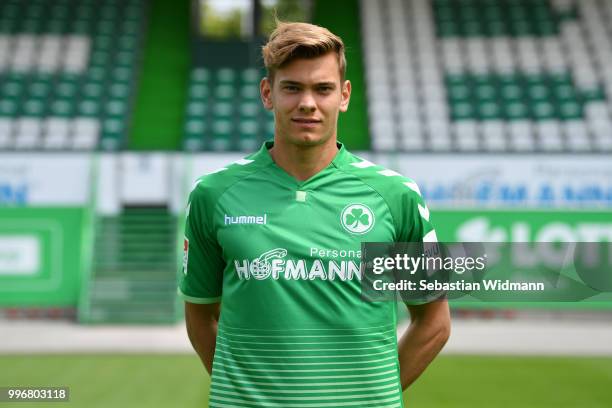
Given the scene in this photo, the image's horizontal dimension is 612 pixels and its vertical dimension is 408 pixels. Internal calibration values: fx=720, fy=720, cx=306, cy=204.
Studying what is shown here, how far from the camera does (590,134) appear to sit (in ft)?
47.3

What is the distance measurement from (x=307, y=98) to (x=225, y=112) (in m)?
13.2

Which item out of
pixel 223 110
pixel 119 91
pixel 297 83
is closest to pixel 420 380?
pixel 297 83

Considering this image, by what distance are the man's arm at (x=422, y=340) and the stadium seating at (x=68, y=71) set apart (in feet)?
35.5

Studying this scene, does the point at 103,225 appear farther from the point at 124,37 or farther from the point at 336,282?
the point at 336,282

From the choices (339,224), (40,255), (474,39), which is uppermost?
(474,39)

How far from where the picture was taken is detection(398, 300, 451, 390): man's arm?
8.08 ft

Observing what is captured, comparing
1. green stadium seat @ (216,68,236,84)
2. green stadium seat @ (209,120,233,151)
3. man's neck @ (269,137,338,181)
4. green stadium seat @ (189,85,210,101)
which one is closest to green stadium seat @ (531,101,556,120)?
green stadium seat @ (209,120,233,151)

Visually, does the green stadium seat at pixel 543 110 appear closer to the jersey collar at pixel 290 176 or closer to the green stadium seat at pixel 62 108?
the green stadium seat at pixel 62 108

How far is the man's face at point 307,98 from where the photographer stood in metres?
2.21

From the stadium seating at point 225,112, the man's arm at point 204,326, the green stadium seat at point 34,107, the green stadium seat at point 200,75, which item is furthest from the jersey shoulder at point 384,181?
the green stadium seat at point 200,75

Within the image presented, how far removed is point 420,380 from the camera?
7.48 m

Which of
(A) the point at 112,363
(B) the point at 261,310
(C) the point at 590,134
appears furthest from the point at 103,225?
(B) the point at 261,310

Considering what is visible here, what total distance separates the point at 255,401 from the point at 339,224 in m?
0.60

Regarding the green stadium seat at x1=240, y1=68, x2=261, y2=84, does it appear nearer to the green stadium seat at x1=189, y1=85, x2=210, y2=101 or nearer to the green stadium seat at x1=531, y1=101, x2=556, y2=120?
the green stadium seat at x1=189, y1=85, x2=210, y2=101
